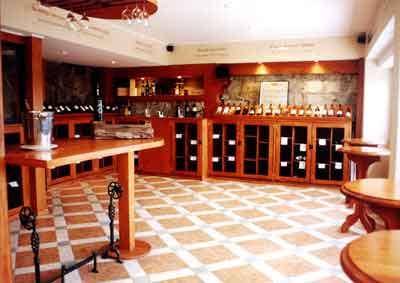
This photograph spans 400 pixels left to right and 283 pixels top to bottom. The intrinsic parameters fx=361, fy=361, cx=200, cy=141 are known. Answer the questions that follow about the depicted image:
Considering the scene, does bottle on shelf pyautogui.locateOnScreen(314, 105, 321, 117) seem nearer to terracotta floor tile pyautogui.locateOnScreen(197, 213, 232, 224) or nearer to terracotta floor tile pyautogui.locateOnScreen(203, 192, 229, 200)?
terracotta floor tile pyautogui.locateOnScreen(203, 192, 229, 200)

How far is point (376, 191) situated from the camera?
230 centimetres

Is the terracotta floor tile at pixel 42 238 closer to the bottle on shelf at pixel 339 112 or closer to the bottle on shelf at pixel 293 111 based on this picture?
the bottle on shelf at pixel 293 111

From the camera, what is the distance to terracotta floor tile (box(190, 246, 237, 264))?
3.33 m

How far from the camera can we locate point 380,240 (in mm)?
1503

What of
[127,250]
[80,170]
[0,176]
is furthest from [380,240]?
[80,170]

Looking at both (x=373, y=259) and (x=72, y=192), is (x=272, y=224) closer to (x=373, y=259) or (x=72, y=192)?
(x=373, y=259)

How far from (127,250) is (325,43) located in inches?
194

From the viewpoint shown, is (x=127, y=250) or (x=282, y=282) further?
(x=127, y=250)

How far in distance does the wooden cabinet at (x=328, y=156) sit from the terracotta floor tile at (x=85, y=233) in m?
3.94

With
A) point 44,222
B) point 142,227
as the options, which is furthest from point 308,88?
point 44,222

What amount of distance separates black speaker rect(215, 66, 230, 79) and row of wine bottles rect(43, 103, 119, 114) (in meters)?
2.47

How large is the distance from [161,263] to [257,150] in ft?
12.9

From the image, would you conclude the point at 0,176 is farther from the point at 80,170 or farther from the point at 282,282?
the point at 80,170

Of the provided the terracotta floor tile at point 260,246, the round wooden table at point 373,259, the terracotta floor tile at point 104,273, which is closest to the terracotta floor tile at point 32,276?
the terracotta floor tile at point 104,273
